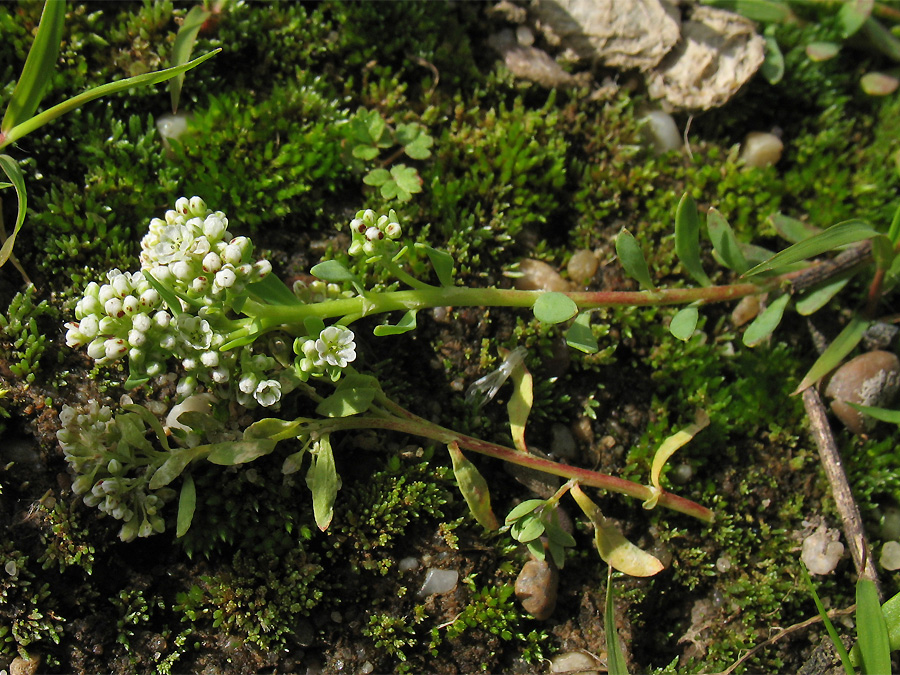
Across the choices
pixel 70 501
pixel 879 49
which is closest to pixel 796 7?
pixel 879 49

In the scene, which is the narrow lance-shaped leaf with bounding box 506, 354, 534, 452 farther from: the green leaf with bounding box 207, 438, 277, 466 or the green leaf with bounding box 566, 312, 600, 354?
the green leaf with bounding box 207, 438, 277, 466

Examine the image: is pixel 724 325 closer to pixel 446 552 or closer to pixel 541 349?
pixel 541 349

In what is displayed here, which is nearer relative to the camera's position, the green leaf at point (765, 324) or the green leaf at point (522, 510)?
the green leaf at point (522, 510)

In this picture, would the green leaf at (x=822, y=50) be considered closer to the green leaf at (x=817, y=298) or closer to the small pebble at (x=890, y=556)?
the green leaf at (x=817, y=298)

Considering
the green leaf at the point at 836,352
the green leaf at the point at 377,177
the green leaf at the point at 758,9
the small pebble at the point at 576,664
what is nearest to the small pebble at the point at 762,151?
the green leaf at the point at 758,9

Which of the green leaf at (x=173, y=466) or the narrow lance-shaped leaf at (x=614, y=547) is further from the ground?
the green leaf at (x=173, y=466)

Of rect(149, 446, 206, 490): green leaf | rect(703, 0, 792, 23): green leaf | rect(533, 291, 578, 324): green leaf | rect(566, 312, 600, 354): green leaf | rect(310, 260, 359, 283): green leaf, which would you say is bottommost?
rect(149, 446, 206, 490): green leaf

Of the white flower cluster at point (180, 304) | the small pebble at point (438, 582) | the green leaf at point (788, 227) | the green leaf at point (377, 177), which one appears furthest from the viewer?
the green leaf at point (788, 227)

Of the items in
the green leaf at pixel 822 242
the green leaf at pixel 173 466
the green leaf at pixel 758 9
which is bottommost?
the green leaf at pixel 173 466

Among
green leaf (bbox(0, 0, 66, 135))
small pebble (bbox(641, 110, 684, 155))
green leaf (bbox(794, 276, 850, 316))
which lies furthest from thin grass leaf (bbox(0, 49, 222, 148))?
green leaf (bbox(794, 276, 850, 316))
